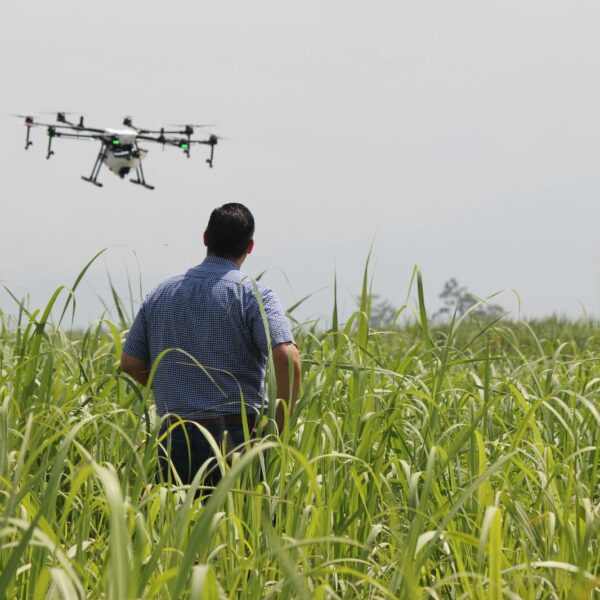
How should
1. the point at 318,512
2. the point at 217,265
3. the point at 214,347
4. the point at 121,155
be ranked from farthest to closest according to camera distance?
1. the point at 121,155
2. the point at 217,265
3. the point at 214,347
4. the point at 318,512

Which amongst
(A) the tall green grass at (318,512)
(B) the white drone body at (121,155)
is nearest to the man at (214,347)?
(A) the tall green grass at (318,512)

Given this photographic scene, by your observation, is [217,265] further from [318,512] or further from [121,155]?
[121,155]

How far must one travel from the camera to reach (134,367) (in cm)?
411

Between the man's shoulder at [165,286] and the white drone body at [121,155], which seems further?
the white drone body at [121,155]

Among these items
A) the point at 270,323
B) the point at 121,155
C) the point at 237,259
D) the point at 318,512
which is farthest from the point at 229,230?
the point at 121,155

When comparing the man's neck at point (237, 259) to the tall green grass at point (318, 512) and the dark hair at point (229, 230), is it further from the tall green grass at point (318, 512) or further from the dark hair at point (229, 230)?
the tall green grass at point (318, 512)

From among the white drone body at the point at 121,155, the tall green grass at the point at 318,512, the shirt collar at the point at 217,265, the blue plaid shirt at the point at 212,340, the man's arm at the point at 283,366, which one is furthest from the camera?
the white drone body at the point at 121,155

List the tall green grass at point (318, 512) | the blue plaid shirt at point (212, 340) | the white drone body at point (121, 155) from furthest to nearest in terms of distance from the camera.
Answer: the white drone body at point (121, 155), the blue plaid shirt at point (212, 340), the tall green grass at point (318, 512)

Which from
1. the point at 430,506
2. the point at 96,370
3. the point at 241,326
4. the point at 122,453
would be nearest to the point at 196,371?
the point at 241,326

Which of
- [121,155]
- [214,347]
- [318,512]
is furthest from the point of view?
[121,155]

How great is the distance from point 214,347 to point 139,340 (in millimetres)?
398

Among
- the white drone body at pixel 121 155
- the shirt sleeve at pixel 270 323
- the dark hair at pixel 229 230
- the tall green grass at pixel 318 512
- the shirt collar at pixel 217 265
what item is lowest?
the tall green grass at pixel 318 512

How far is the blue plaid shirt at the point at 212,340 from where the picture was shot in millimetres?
3932

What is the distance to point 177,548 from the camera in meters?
2.33
